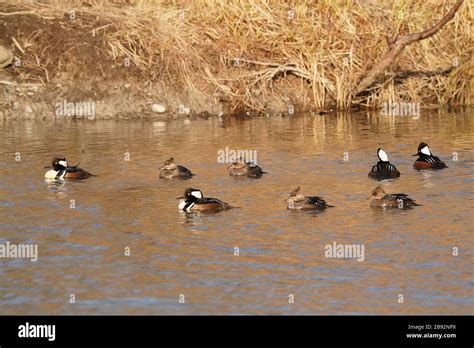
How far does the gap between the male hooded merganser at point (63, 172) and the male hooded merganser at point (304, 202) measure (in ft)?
13.7

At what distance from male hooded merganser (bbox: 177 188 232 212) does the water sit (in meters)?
0.15

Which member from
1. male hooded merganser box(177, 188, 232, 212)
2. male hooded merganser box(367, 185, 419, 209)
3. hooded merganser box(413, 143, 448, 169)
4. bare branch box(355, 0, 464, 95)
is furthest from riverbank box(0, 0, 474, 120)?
male hooded merganser box(367, 185, 419, 209)

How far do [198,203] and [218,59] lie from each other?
11.9 metres

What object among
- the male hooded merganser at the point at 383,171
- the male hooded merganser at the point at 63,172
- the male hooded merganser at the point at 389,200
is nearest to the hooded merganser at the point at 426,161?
the male hooded merganser at the point at 383,171

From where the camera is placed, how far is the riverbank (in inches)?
985

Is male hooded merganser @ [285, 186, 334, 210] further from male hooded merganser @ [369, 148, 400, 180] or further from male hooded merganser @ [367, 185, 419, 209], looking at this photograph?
male hooded merganser @ [369, 148, 400, 180]

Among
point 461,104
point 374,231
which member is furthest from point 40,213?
point 461,104

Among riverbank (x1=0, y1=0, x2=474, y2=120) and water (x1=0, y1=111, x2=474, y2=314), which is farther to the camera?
riverbank (x1=0, y1=0, x2=474, y2=120)

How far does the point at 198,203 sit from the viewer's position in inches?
573

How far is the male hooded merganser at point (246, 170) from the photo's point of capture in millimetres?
17172

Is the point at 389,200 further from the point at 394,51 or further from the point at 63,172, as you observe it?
the point at 394,51

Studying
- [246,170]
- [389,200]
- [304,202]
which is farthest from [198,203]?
[246,170]

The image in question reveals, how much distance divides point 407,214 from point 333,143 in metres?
6.38
